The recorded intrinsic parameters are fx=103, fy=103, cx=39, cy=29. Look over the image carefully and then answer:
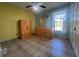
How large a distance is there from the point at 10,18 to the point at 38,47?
2.23 feet

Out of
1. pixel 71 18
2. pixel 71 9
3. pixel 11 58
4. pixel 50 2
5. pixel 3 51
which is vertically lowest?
pixel 11 58

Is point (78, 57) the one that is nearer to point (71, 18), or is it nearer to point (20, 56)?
point (71, 18)

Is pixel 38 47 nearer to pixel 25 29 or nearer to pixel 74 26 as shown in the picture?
pixel 25 29

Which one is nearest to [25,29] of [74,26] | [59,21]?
[59,21]

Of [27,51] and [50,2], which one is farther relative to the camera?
[27,51]

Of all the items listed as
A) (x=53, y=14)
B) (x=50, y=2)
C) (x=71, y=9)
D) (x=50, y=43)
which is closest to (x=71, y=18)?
(x=71, y=9)

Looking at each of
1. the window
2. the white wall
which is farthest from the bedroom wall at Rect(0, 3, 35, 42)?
the white wall

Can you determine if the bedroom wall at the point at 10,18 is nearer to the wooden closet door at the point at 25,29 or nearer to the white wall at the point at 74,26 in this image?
the wooden closet door at the point at 25,29

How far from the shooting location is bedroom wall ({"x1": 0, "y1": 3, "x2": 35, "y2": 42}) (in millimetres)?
1686

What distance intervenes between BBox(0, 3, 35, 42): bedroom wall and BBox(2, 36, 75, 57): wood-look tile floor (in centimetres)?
12

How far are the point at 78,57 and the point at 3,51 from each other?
47.8 inches

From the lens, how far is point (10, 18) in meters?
1.73

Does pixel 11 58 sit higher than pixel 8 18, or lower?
lower

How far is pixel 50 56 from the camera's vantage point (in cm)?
168
